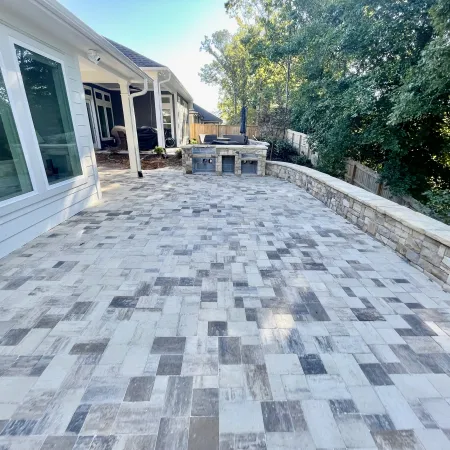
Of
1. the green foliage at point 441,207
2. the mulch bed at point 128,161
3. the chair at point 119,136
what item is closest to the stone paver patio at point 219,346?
the green foliage at point 441,207

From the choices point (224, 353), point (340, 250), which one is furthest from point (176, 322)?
point (340, 250)

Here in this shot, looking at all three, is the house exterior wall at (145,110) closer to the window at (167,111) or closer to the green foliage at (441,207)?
the window at (167,111)

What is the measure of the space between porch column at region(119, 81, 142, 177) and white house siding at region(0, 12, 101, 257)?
2.18 meters

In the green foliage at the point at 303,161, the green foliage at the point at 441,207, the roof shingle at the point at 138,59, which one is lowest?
the green foliage at the point at 441,207

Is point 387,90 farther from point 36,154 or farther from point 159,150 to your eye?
point 36,154

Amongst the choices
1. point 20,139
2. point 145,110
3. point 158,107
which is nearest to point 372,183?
point 158,107

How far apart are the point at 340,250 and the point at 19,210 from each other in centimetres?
395

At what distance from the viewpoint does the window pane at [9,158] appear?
2.76 metres

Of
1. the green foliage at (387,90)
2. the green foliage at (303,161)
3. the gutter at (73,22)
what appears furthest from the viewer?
the green foliage at (303,161)

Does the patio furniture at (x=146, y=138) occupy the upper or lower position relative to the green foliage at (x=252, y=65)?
lower

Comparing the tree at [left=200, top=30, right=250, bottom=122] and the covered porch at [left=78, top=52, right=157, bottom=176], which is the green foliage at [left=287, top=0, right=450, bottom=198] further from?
the tree at [left=200, top=30, right=250, bottom=122]

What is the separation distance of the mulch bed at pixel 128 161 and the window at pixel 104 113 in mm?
2290

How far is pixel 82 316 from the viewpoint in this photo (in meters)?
1.86

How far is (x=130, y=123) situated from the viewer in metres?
6.51
